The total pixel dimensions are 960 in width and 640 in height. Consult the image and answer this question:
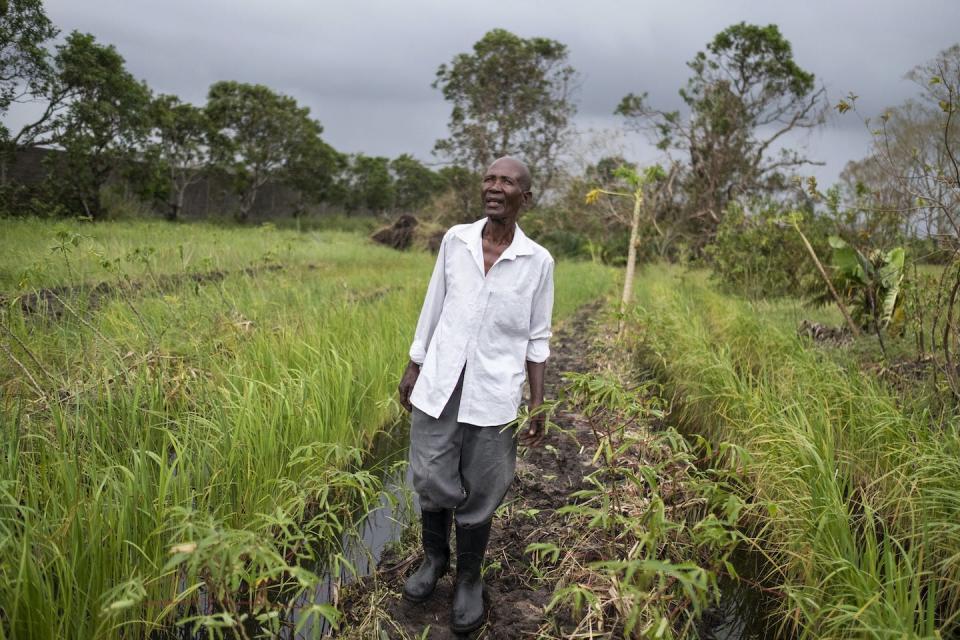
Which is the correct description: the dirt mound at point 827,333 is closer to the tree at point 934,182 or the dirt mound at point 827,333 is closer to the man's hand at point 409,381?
the tree at point 934,182

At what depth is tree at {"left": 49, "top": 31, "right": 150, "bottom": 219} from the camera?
9.34 m

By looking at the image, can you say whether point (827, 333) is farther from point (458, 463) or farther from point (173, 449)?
point (173, 449)

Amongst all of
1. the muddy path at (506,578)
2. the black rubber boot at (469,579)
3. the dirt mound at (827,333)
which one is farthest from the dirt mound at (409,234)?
the black rubber boot at (469,579)

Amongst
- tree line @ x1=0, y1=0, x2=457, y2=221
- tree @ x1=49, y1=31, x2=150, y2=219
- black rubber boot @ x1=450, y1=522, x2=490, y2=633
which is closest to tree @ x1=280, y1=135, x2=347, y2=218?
tree line @ x1=0, y1=0, x2=457, y2=221

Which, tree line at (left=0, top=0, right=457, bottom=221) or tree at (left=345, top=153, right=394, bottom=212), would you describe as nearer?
tree line at (left=0, top=0, right=457, bottom=221)

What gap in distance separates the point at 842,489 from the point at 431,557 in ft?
A: 5.76

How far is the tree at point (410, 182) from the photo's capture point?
41219mm

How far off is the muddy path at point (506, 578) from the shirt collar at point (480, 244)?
2.07 feet

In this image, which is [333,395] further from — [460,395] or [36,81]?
[36,81]

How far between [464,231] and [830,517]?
5.68ft

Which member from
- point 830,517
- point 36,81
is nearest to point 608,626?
point 830,517

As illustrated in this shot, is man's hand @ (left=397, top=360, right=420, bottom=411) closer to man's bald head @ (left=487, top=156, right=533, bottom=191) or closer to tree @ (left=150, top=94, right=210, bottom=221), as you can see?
man's bald head @ (left=487, top=156, right=533, bottom=191)

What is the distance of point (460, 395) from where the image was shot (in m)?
2.16

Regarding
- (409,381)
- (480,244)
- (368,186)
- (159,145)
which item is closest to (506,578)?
(409,381)
